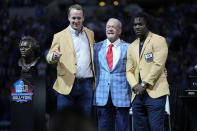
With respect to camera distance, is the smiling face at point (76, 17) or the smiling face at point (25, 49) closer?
the smiling face at point (76, 17)

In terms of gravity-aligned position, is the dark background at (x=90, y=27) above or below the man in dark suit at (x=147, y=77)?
above

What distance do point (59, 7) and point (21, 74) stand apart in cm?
1507

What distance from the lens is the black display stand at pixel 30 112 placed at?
4746mm

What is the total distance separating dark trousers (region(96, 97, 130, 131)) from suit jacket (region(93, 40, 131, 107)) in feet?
0.21

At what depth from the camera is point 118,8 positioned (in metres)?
14.5

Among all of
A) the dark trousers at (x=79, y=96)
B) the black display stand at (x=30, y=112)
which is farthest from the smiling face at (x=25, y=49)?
the dark trousers at (x=79, y=96)

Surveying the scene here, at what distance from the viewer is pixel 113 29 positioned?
4.67 metres

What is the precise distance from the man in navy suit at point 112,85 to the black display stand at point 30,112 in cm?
70

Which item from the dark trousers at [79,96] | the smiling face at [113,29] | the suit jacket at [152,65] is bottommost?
the dark trousers at [79,96]

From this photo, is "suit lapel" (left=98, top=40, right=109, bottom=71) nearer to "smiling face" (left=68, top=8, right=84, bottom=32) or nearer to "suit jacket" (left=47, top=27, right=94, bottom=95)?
"suit jacket" (left=47, top=27, right=94, bottom=95)

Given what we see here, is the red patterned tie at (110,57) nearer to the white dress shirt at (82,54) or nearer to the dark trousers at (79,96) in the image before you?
the white dress shirt at (82,54)

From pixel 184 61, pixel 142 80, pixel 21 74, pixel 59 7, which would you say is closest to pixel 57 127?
pixel 142 80

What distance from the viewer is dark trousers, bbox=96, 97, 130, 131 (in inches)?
181

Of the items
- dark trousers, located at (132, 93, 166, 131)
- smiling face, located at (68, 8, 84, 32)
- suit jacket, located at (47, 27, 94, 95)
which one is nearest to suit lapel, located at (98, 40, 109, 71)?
suit jacket, located at (47, 27, 94, 95)
